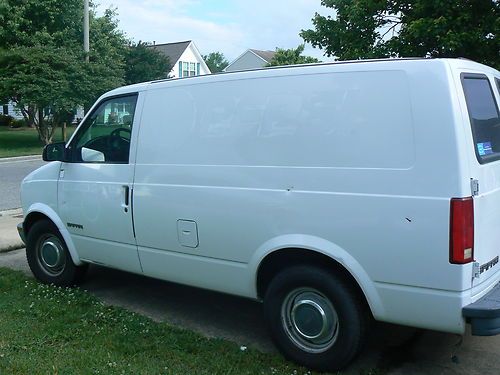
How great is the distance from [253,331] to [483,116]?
2.43 m

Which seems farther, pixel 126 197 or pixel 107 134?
pixel 107 134

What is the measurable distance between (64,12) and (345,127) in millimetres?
24199

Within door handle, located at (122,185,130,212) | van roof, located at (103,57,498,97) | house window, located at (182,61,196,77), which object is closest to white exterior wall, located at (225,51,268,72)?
house window, located at (182,61,196,77)

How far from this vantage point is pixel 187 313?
4.98 metres

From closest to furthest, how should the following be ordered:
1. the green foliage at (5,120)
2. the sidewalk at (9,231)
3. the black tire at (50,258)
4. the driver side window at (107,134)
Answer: the driver side window at (107,134)
the black tire at (50,258)
the sidewalk at (9,231)
the green foliage at (5,120)

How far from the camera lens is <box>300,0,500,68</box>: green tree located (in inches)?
374

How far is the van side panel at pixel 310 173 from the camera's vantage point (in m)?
3.24

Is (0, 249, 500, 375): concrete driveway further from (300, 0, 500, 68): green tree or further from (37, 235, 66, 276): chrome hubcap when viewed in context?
(300, 0, 500, 68): green tree

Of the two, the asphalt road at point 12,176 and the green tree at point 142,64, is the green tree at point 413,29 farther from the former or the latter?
the green tree at point 142,64

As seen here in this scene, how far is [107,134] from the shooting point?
5023 millimetres

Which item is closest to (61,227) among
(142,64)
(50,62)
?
(50,62)

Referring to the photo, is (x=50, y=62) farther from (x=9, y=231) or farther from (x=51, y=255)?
(x=51, y=255)

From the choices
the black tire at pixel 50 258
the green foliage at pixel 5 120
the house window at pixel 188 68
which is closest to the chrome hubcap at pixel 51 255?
the black tire at pixel 50 258

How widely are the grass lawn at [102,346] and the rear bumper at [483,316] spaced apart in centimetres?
116
